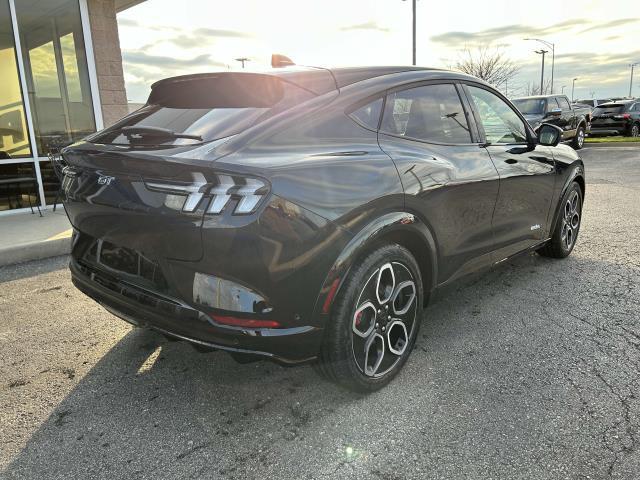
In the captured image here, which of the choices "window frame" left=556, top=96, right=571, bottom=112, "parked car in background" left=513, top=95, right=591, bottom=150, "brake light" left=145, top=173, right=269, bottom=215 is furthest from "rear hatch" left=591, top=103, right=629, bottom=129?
"brake light" left=145, top=173, right=269, bottom=215

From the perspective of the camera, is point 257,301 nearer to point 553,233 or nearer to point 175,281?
point 175,281

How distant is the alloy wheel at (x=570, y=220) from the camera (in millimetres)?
4670

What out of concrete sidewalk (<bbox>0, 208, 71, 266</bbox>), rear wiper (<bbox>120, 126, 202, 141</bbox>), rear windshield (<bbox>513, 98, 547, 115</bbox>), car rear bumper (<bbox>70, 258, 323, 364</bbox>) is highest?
rear wiper (<bbox>120, 126, 202, 141</bbox>)

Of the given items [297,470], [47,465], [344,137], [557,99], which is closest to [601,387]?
[297,470]

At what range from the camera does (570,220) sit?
191 inches

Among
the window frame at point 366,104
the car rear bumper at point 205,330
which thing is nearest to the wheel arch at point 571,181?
the window frame at point 366,104

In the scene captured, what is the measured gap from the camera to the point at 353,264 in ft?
7.86

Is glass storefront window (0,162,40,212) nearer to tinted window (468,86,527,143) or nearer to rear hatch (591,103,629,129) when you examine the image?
tinted window (468,86,527,143)

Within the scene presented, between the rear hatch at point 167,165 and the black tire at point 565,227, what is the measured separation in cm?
307

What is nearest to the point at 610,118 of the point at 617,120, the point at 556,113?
the point at 617,120

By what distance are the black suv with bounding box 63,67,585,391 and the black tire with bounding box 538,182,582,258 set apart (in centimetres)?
169

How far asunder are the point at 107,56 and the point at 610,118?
18768 millimetres

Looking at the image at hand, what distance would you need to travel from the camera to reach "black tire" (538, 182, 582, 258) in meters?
4.55

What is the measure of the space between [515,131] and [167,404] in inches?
126
